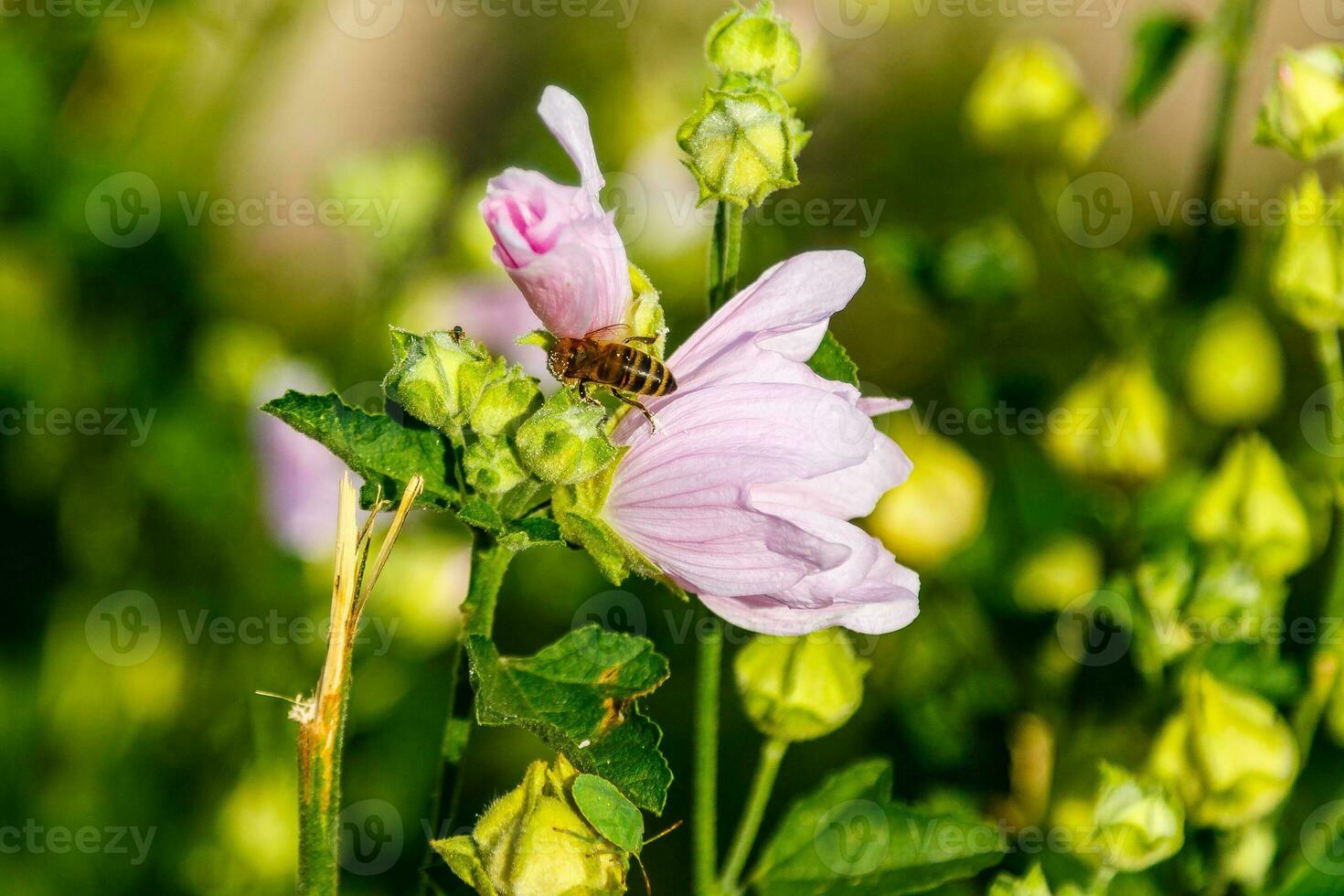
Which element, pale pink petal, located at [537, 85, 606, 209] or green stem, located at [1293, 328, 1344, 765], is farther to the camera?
green stem, located at [1293, 328, 1344, 765]

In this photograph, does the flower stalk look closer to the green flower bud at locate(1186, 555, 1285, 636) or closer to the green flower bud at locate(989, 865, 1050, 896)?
the green flower bud at locate(989, 865, 1050, 896)

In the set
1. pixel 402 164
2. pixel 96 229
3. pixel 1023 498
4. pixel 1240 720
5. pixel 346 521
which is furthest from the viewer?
pixel 96 229

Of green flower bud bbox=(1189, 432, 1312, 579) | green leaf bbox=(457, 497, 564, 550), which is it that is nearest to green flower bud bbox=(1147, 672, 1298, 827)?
green flower bud bbox=(1189, 432, 1312, 579)

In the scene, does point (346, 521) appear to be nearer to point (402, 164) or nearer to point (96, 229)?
point (402, 164)

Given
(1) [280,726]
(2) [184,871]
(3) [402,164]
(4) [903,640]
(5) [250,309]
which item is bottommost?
(2) [184,871]

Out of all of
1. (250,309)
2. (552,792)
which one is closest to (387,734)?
(250,309)

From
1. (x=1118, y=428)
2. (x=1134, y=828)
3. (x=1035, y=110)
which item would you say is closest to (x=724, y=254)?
(x=1134, y=828)
